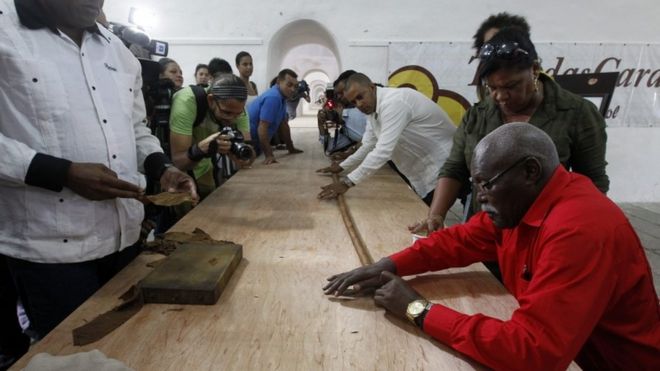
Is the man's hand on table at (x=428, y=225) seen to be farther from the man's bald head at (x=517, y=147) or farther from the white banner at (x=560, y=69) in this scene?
the white banner at (x=560, y=69)

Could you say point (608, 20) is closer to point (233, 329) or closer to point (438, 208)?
point (438, 208)

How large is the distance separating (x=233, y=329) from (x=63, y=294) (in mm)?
590

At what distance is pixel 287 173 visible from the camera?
2.83 meters

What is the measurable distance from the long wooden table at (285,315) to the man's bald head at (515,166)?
1.01ft

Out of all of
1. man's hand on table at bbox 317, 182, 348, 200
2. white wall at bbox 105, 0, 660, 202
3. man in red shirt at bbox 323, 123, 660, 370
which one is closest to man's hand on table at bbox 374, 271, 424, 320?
man in red shirt at bbox 323, 123, 660, 370

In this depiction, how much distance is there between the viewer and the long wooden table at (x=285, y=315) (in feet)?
2.68

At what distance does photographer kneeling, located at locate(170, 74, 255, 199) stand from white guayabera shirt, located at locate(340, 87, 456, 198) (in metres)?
0.70

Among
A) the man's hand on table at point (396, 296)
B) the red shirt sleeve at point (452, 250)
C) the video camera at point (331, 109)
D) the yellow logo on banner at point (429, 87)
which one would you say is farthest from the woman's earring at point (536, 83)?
the yellow logo on banner at point (429, 87)

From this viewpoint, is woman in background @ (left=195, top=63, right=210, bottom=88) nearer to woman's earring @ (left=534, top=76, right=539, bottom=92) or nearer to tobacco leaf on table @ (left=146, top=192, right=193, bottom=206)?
tobacco leaf on table @ (left=146, top=192, right=193, bottom=206)

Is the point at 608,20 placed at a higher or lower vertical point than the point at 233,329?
higher

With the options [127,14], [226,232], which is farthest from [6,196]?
[127,14]

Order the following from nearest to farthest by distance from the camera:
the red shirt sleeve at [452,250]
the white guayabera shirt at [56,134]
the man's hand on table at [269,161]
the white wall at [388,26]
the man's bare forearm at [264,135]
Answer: the white guayabera shirt at [56,134]
the red shirt sleeve at [452,250]
the man's hand on table at [269,161]
the man's bare forearm at [264,135]
the white wall at [388,26]

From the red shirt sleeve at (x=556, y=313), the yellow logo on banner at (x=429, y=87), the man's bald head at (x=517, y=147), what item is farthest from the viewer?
the yellow logo on banner at (x=429, y=87)

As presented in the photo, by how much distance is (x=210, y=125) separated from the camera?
2.24 m
